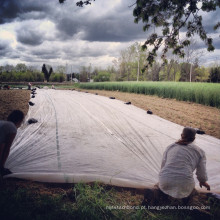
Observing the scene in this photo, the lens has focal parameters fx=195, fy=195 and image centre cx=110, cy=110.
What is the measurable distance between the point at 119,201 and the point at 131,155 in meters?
1.28

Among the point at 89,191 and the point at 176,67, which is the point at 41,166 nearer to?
the point at 89,191

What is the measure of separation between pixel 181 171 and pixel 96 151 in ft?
6.21

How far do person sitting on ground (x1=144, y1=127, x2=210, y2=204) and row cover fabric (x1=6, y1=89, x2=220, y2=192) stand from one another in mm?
414

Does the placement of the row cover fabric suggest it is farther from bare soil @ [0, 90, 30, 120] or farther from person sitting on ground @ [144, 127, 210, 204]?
bare soil @ [0, 90, 30, 120]

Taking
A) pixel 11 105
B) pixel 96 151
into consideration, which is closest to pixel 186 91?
pixel 11 105

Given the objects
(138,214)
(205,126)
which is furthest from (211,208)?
(205,126)

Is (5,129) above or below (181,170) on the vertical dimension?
above

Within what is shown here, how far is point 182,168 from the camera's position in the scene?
88.7 inches

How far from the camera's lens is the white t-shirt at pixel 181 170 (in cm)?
224

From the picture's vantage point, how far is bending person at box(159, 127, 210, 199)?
224cm

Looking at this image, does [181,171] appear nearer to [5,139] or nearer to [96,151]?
[96,151]

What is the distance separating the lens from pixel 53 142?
4.10 meters

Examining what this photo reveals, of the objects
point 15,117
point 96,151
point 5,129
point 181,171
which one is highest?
point 15,117

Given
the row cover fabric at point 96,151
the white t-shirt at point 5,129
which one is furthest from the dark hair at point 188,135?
the white t-shirt at point 5,129
